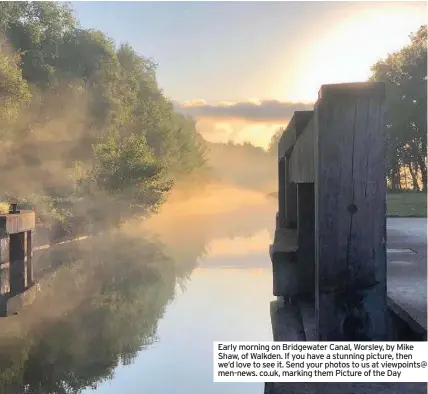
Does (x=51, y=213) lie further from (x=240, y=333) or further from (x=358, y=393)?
(x=358, y=393)

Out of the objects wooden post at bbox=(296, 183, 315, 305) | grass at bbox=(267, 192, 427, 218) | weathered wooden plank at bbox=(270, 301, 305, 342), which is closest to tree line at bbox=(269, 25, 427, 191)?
grass at bbox=(267, 192, 427, 218)

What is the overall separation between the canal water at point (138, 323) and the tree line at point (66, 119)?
13.9ft

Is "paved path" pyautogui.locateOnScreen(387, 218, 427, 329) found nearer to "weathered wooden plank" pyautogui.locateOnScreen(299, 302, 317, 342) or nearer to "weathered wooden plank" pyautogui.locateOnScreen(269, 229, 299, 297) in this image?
"weathered wooden plank" pyautogui.locateOnScreen(299, 302, 317, 342)

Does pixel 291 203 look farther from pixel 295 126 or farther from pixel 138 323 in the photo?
pixel 138 323

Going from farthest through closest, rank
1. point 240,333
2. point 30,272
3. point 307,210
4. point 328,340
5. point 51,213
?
point 51,213
point 30,272
point 240,333
point 307,210
point 328,340

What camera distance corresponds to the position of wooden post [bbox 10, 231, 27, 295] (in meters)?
10.1

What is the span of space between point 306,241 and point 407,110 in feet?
76.4

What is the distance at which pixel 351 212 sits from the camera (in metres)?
1.72

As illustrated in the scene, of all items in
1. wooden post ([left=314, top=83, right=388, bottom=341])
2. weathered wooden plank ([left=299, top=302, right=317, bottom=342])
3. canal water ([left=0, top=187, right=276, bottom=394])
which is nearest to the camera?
wooden post ([left=314, top=83, right=388, bottom=341])

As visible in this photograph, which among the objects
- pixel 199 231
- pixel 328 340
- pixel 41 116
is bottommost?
pixel 199 231

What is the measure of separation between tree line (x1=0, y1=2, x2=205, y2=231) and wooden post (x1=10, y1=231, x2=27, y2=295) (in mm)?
6866

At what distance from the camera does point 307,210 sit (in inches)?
108

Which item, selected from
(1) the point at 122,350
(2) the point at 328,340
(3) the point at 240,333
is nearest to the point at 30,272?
(1) the point at 122,350

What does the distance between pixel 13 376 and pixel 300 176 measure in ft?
16.8
